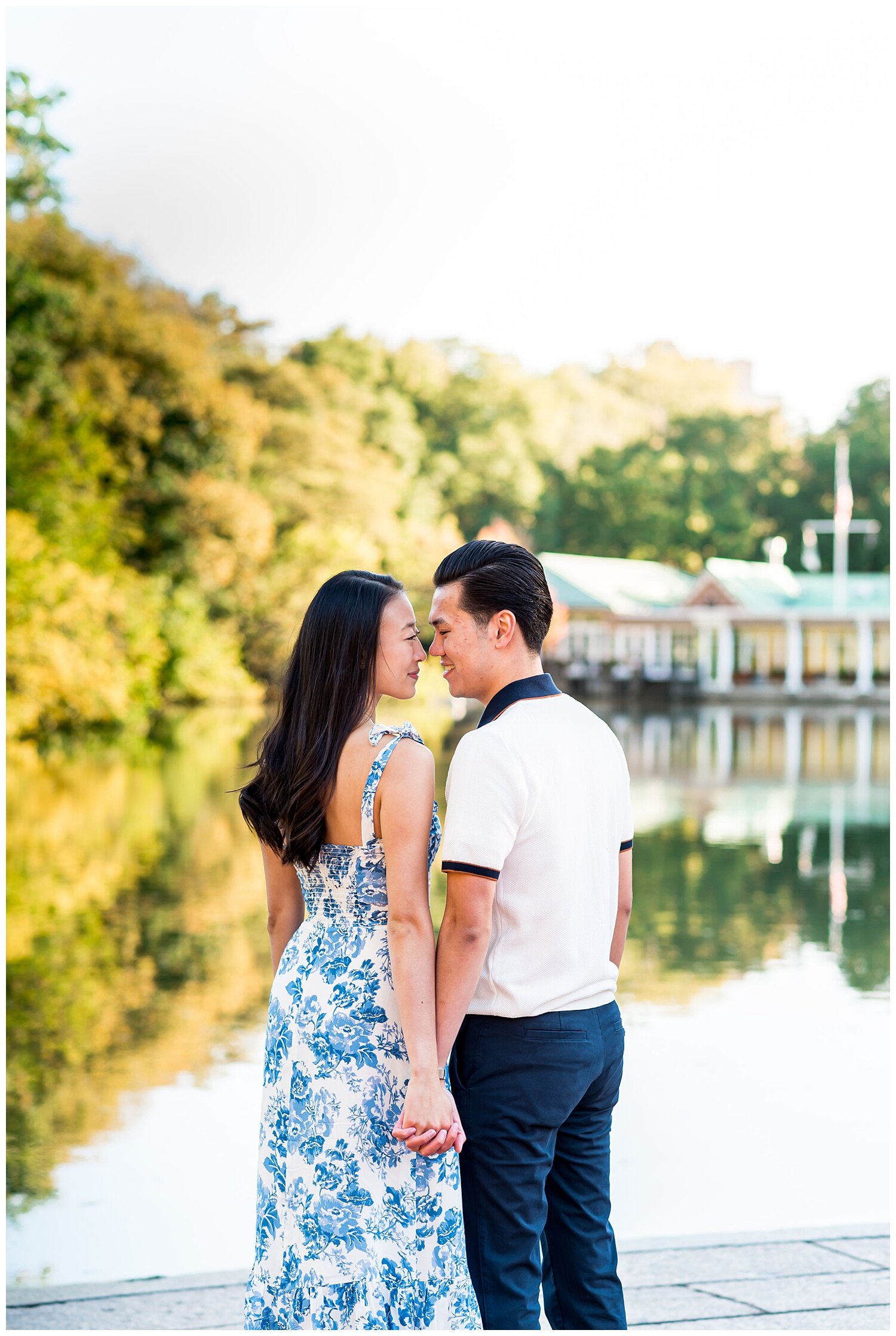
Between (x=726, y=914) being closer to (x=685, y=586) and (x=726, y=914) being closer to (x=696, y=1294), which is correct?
(x=696, y=1294)

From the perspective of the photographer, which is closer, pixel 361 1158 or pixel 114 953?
pixel 361 1158

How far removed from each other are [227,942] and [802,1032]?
324 centimetres

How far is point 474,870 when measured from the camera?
1.89 meters

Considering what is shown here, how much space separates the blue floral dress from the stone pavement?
78 cm

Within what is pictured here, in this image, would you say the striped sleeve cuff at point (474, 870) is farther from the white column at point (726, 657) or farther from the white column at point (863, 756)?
the white column at point (726, 657)

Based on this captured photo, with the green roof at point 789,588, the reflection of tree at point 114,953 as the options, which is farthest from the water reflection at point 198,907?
the green roof at point 789,588

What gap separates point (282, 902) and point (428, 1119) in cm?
43

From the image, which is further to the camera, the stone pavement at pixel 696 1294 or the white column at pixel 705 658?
the white column at pixel 705 658

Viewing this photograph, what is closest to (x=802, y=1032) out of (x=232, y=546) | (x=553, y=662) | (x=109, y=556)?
(x=109, y=556)

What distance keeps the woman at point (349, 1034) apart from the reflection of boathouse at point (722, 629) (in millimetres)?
35783

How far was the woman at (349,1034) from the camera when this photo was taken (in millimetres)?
2020

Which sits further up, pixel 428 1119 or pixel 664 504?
pixel 664 504

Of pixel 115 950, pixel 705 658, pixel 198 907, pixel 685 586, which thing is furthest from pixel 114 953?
pixel 685 586

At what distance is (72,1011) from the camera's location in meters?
6.98
